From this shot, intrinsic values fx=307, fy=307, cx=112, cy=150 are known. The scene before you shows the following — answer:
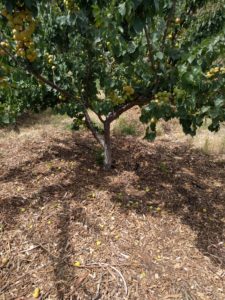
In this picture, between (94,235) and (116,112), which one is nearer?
(94,235)

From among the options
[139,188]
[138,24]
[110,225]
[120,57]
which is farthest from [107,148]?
[138,24]

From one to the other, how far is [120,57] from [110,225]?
1.78m

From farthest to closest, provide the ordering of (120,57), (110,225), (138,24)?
1. (110,225)
2. (120,57)
3. (138,24)

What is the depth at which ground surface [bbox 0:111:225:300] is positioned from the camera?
8.93 ft

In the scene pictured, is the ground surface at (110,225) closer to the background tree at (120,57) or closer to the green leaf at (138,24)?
the background tree at (120,57)

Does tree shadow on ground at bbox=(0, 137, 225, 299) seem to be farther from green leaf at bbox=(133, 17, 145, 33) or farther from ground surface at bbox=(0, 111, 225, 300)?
green leaf at bbox=(133, 17, 145, 33)

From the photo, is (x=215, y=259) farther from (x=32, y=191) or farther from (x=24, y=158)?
Result: (x=24, y=158)

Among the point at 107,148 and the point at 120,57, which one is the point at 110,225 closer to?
→ the point at 107,148

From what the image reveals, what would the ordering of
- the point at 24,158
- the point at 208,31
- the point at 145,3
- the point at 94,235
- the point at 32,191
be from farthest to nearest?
the point at 24,158, the point at 32,191, the point at 208,31, the point at 94,235, the point at 145,3

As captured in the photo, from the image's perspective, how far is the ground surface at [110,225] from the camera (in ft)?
8.93

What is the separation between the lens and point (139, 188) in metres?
4.11

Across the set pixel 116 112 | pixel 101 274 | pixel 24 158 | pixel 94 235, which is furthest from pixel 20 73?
pixel 101 274

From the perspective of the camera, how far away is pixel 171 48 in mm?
3010

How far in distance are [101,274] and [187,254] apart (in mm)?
916
